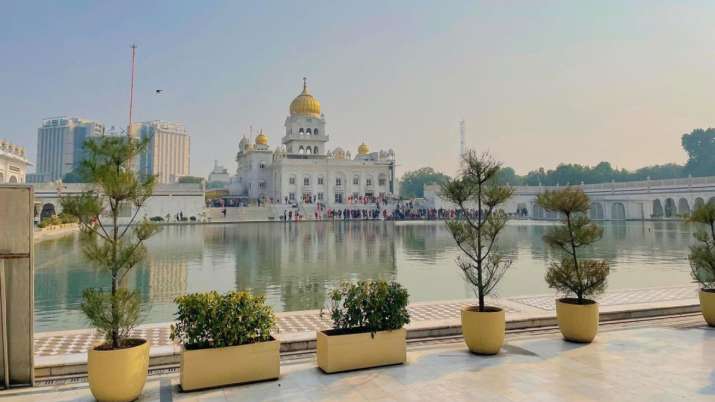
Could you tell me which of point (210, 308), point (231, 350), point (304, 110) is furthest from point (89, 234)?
point (304, 110)

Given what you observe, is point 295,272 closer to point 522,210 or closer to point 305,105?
point 305,105

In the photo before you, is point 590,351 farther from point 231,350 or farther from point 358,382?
point 231,350

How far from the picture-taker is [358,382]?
4.92 metres

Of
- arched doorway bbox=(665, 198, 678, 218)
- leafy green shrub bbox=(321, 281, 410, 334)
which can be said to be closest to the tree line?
arched doorway bbox=(665, 198, 678, 218)

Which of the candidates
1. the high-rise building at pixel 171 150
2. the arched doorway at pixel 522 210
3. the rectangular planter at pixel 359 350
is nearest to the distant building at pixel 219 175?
the high-rise building at pixel 171 150

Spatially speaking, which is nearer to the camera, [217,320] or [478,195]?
[217,320]

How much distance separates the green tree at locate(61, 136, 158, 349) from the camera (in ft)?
15.3

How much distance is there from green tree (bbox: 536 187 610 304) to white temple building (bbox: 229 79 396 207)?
5281 centimetres

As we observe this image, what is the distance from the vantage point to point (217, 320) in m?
4.82

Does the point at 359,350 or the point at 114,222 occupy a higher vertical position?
the point at 114,222

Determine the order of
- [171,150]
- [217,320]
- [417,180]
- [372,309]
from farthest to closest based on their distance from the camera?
[171,150]
[417,180]
[372,309]
[217,320]

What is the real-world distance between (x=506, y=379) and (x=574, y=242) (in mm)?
3063

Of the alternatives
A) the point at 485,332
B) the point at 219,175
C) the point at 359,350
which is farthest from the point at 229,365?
the point at 219,175

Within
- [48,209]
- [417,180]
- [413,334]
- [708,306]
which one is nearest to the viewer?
[413,334]
